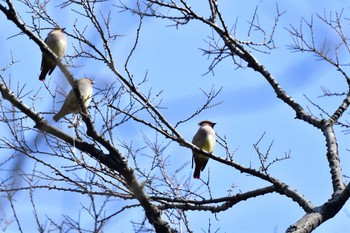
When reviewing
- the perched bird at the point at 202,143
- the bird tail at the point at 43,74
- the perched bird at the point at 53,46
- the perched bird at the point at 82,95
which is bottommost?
the perched bird at the point at 82,95

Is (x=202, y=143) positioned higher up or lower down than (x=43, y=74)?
lower down

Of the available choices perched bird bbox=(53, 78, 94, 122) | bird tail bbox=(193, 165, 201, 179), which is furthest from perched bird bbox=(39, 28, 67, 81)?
bird tail bbox=(193, 165, 201, 179)

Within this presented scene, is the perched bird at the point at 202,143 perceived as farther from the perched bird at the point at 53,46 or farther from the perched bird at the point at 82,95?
the perched bird at the point at 82,95

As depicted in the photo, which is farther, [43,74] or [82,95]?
[43,74]

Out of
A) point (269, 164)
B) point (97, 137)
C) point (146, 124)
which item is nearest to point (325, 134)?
point (269, 164)

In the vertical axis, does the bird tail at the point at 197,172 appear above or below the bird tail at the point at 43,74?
below

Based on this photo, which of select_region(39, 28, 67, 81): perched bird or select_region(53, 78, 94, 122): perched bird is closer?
select_region(53, 78, 94, 122): perched bird

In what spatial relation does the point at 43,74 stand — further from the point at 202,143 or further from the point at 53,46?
the point at 202,143

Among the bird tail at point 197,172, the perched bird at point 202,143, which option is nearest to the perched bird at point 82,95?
the perched bird at point 202,143

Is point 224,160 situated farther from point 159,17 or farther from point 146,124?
point 159,17

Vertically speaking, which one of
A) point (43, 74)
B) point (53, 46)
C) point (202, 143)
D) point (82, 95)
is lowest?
point (82, 95)

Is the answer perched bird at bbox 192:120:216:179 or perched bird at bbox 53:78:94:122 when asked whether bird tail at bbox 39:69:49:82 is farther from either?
perched bird at bbox 192:120:216:179

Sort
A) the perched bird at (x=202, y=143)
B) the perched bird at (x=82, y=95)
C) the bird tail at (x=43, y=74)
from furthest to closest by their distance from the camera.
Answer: the perched bird at (x=202, y=143) < the bird tail at (x=43, y=74) < the perched bird at (x=82, y=95)

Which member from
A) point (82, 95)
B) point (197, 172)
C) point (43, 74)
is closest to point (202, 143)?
point (197, 172)
